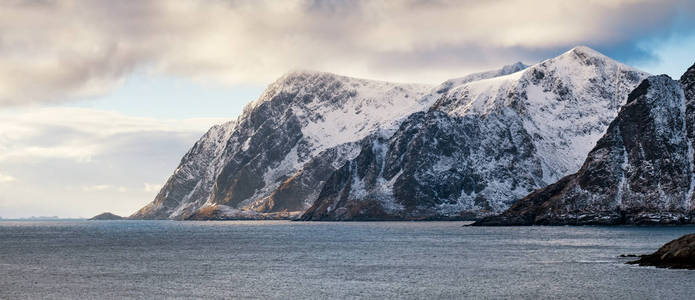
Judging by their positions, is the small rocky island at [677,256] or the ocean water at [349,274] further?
the small rocky island at [677,256]

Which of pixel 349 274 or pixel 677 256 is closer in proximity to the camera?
pixel 677 256

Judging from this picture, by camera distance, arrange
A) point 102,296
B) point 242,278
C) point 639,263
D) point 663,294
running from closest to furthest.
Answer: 1. point 663,294
2. point 102,296
3. point 242,278
4. point 639,263

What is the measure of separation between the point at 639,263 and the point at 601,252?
3261cm

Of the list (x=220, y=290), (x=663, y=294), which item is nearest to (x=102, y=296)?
(x=220, y=290)

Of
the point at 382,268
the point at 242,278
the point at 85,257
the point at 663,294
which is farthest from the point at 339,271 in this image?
the point at 85,257

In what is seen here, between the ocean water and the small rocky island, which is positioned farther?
the small rocky island

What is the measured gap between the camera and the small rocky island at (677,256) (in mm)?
116819

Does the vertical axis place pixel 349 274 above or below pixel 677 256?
below

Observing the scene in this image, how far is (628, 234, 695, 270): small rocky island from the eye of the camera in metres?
117

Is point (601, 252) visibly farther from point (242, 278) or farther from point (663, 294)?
point (242, 278)

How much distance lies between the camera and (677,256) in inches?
4695

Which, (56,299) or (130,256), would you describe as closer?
(56,299)

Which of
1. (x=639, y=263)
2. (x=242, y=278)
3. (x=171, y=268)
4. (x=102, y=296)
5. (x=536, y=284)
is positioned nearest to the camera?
(x=102, y=296)

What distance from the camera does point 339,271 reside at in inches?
5108
